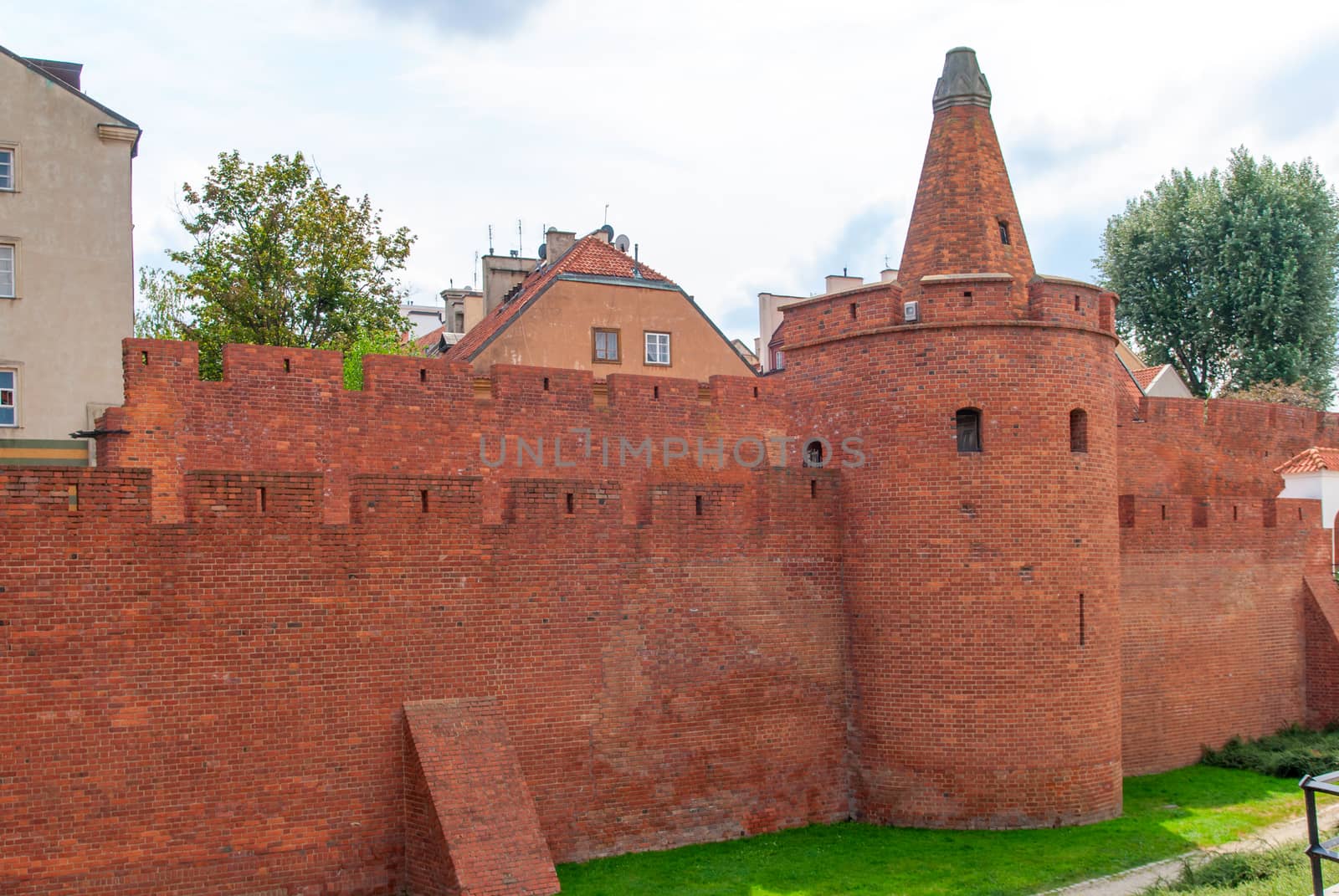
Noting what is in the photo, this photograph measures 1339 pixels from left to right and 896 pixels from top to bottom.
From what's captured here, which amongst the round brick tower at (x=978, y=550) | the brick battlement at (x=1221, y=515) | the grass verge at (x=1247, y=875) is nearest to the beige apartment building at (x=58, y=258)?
the round brick tower at (x=978, y=550)

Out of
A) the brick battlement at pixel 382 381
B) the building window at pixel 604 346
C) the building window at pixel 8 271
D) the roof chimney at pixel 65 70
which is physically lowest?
the brick battlement at pixel 382 381

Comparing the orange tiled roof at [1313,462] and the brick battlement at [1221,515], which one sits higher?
the orange tiled roof at [1313,462]

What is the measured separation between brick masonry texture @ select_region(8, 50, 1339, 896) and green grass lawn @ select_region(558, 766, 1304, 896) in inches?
14.5

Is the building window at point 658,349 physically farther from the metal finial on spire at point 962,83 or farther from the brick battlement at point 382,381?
the metal finial on spire at point 962,83

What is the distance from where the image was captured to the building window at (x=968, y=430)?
14.8 metres

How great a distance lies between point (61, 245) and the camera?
2198cm

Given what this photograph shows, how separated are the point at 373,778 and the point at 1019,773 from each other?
753cm

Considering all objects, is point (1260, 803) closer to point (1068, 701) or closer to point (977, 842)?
point (1068, 701)

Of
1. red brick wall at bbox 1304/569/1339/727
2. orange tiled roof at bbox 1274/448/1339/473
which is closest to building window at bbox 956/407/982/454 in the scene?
red brick wall at bbox 1304/569/1339/727

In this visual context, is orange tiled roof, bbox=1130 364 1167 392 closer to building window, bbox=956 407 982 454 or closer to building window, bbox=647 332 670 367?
building window, bbox=647 332 670 367

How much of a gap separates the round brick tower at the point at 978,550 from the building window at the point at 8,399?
49.1ft

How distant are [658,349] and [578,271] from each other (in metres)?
2.42

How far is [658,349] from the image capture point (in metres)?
26.3

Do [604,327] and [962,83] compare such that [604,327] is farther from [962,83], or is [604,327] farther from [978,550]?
[978,550]
